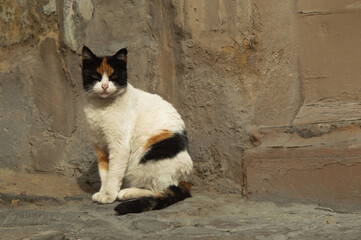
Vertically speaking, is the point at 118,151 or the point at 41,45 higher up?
the point at 41,45

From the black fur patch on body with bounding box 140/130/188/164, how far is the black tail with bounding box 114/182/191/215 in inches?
11.6

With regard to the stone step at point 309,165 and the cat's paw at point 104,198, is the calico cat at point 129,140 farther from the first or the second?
the stone step at point 309,165

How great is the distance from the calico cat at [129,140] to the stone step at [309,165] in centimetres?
67

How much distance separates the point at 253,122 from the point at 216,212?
1.10 metres

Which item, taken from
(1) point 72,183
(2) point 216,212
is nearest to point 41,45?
(1) point 72,183

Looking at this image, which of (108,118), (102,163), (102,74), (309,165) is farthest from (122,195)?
(309,165)

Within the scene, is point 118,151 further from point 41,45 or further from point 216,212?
point 41,45

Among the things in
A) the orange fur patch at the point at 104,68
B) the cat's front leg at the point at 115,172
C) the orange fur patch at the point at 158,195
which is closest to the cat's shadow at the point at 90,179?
the cat's front leg at the point at 115,172

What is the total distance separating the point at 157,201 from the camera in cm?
416

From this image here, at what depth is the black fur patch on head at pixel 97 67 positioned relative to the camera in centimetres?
457

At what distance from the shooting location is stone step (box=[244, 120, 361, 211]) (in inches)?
160

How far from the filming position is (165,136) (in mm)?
4562

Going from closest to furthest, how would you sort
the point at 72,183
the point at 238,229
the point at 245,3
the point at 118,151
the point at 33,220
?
the point at 238,229 → the point at 33,220 → the point at 118,151 → the point at 245,3 → the point at 72,183

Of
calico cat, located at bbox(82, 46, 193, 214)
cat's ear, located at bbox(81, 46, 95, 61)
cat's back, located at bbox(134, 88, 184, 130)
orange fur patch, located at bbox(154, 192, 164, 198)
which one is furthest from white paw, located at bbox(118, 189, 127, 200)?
cat's ear, located at bbox(81, 46, 95, 61)
